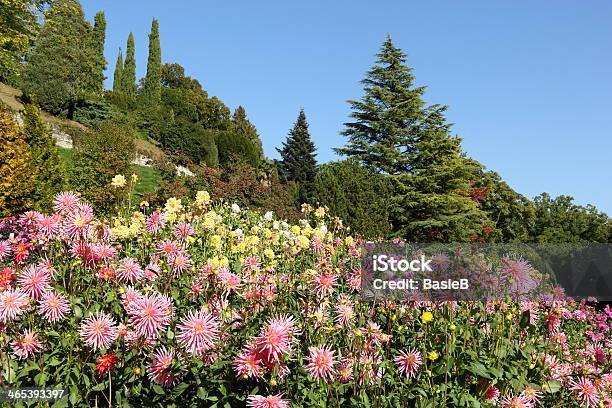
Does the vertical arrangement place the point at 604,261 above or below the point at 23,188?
below

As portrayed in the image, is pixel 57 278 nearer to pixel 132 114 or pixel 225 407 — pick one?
Answer: pixel 225 407

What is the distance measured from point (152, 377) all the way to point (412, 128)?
933 inches

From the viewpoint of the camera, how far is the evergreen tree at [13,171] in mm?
7875

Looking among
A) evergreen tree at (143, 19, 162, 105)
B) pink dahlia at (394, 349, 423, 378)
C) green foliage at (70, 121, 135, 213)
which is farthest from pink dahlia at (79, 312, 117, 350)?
evergreen tree at (143, 19, 162, 105)

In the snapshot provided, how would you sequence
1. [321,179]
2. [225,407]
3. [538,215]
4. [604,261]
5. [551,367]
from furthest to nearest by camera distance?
[538,215]
[321,179]
[604,261]
[551,367]
[225,407]

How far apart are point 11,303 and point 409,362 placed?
1725 millimetres

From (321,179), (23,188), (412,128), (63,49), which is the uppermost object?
(63,49)

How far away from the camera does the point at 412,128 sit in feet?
A: 81.1

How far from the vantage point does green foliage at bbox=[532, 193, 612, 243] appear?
20359 mm

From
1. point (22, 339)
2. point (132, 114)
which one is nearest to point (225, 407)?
point (22, 339)

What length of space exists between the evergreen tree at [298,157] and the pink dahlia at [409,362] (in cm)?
2571

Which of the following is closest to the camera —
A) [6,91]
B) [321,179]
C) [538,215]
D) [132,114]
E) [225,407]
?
[225,407]

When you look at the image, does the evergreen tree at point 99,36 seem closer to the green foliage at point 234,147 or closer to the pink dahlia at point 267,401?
the green foliage at point 234,147

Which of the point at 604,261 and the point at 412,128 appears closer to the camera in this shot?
the point at 604,261
